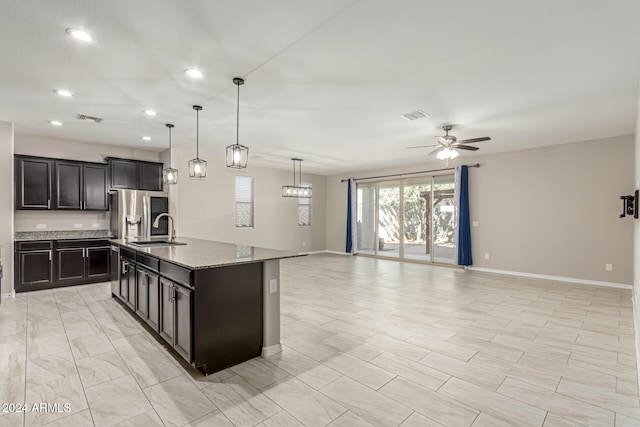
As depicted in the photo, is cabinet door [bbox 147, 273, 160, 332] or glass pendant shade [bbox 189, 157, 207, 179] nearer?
cabinet door [bbox 147, 273, 160, 332]

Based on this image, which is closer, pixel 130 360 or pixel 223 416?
pixel 223 416

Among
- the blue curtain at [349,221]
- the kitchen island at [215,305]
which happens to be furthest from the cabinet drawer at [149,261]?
the blue curtain at [349,221]

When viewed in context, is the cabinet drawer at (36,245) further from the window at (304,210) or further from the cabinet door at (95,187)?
the window at (304,210)

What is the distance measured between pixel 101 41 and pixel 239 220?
621cm

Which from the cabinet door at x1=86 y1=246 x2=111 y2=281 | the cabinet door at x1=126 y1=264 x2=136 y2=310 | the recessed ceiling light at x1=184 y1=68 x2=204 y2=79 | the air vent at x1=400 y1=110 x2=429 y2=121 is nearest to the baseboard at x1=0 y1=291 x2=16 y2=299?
the cabinet door at x1=86 y1=246 x2=111 y2=281

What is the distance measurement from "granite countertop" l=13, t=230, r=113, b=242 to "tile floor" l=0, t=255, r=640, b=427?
123cm

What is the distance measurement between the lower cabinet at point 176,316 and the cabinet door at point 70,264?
3768 mm

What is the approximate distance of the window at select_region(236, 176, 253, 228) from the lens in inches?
337

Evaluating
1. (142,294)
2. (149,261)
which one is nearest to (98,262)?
(142,294)

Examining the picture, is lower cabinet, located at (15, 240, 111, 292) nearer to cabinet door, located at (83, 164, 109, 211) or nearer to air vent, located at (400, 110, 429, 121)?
cabinet door, located at (83, 164, 109, 211)

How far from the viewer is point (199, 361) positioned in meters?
2.49

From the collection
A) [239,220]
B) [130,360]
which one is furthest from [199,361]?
[239,220]

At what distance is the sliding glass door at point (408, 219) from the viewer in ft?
26.5

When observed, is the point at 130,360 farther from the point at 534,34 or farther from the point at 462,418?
the point at 534,34
